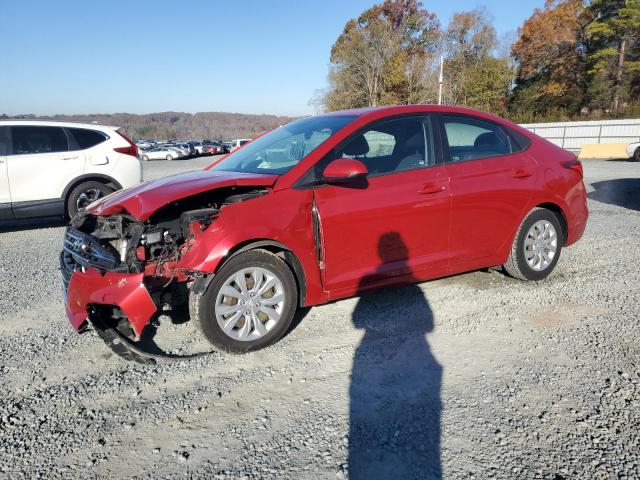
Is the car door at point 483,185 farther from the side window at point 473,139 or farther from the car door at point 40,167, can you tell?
the car door at point 40,167

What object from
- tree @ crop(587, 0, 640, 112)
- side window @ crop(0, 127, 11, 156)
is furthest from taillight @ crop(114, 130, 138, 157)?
tree @ crop(587, 0, 640, 112)

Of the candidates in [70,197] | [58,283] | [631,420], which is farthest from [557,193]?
[70,197]

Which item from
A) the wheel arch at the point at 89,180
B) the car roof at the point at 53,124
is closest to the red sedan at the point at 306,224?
the wheel arch at the point at 89,180

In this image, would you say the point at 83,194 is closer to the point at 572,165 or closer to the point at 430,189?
the point at 430,189

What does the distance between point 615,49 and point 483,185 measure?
143ft

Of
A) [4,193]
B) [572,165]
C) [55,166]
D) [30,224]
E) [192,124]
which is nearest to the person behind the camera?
[572,165]

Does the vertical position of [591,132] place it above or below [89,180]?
above

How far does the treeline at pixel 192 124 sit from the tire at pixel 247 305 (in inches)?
4373

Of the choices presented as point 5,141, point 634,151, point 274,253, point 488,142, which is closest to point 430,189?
point 488,142

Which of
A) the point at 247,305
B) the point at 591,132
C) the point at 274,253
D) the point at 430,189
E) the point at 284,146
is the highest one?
the point at 591,132

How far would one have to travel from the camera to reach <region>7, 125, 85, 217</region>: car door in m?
7.25

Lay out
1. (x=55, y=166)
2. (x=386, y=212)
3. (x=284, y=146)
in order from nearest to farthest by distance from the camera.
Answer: (x=386, y=212)
(x=284, y=146)
(x=55, y=166)

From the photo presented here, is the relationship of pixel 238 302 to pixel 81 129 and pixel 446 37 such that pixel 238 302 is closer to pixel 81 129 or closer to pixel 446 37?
pixel 81 129

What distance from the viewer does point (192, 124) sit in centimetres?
13200
